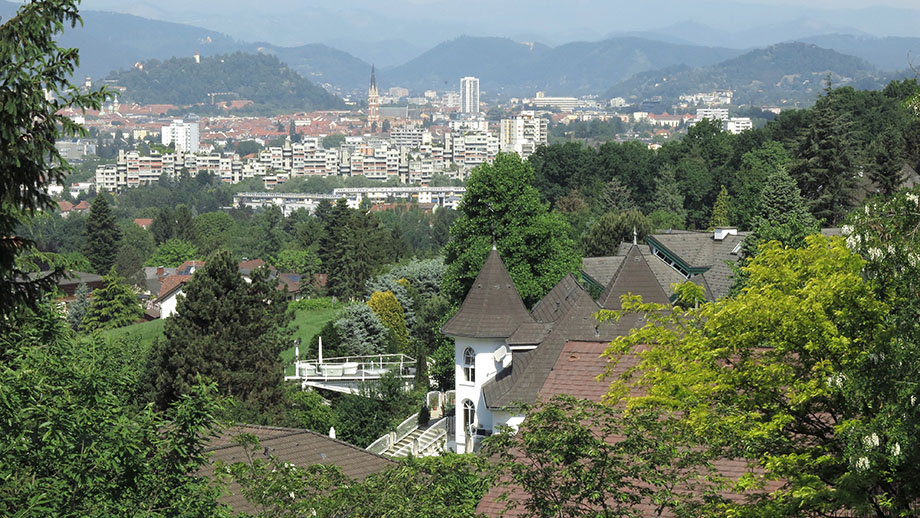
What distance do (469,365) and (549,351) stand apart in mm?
4591

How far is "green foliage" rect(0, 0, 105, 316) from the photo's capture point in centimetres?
1194

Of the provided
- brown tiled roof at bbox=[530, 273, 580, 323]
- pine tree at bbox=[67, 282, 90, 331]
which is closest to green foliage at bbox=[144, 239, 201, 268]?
pine tree at bbox=[67, 282, 90, 331]

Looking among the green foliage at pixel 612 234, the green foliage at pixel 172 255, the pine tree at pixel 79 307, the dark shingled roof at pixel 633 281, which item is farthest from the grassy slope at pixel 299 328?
the green foliage at pixel 172 255

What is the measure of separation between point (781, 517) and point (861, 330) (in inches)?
91.3

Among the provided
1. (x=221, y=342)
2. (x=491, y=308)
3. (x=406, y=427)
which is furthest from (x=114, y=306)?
(x=491, y=308)

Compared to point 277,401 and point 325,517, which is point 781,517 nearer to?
point 325,517

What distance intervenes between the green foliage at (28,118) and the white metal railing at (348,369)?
103ft

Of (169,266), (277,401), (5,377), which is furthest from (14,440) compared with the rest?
(169,266)

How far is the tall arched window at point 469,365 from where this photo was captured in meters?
33.4

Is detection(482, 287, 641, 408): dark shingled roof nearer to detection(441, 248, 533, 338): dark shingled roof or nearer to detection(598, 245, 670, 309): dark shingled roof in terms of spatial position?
detection(598, 245, 670, 309): dark shingled roof

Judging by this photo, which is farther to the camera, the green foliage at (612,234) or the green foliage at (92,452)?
the green foliage at (612,234)

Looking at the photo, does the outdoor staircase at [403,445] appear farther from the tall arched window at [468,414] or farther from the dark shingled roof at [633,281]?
the dark shingled roof at [633,281]

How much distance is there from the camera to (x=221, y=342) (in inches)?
1454

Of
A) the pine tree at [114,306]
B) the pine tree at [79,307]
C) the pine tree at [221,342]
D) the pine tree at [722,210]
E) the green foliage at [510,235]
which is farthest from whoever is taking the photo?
the pine tree at [722,210]
